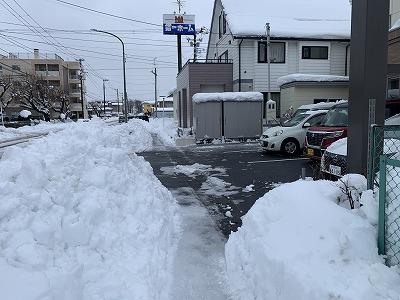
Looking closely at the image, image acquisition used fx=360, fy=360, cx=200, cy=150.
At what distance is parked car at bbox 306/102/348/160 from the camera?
9.89 metres

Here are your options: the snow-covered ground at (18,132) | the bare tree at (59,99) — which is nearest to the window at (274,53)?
the snow-covered ground at (18,132)

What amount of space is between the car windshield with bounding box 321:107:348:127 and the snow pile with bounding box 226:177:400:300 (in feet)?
22.8

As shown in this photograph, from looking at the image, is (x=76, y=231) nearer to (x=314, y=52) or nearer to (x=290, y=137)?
(x=290, y=137)

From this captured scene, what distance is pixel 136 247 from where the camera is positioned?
4.43m

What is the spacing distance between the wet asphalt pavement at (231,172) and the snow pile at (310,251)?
1563 mm

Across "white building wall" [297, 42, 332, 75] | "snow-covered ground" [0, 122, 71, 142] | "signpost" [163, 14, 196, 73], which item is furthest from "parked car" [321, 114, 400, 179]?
"signpost" [163, 14, 196, 73]

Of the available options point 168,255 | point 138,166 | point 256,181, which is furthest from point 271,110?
point 168,255

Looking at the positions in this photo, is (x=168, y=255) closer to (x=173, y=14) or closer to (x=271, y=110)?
(x=271, y=110)

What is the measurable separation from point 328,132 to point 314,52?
14672 millimetres

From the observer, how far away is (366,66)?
502 cm

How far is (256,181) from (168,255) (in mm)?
4871

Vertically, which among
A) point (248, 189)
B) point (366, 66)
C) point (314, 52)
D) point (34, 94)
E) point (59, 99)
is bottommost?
point (248, 189)

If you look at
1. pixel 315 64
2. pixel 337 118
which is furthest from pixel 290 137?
pixel 315 64

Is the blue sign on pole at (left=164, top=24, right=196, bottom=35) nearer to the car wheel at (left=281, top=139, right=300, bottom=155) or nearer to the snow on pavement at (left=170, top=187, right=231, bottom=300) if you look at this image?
the car wheel at (left=281, top=139, right=300, bottom=155)
